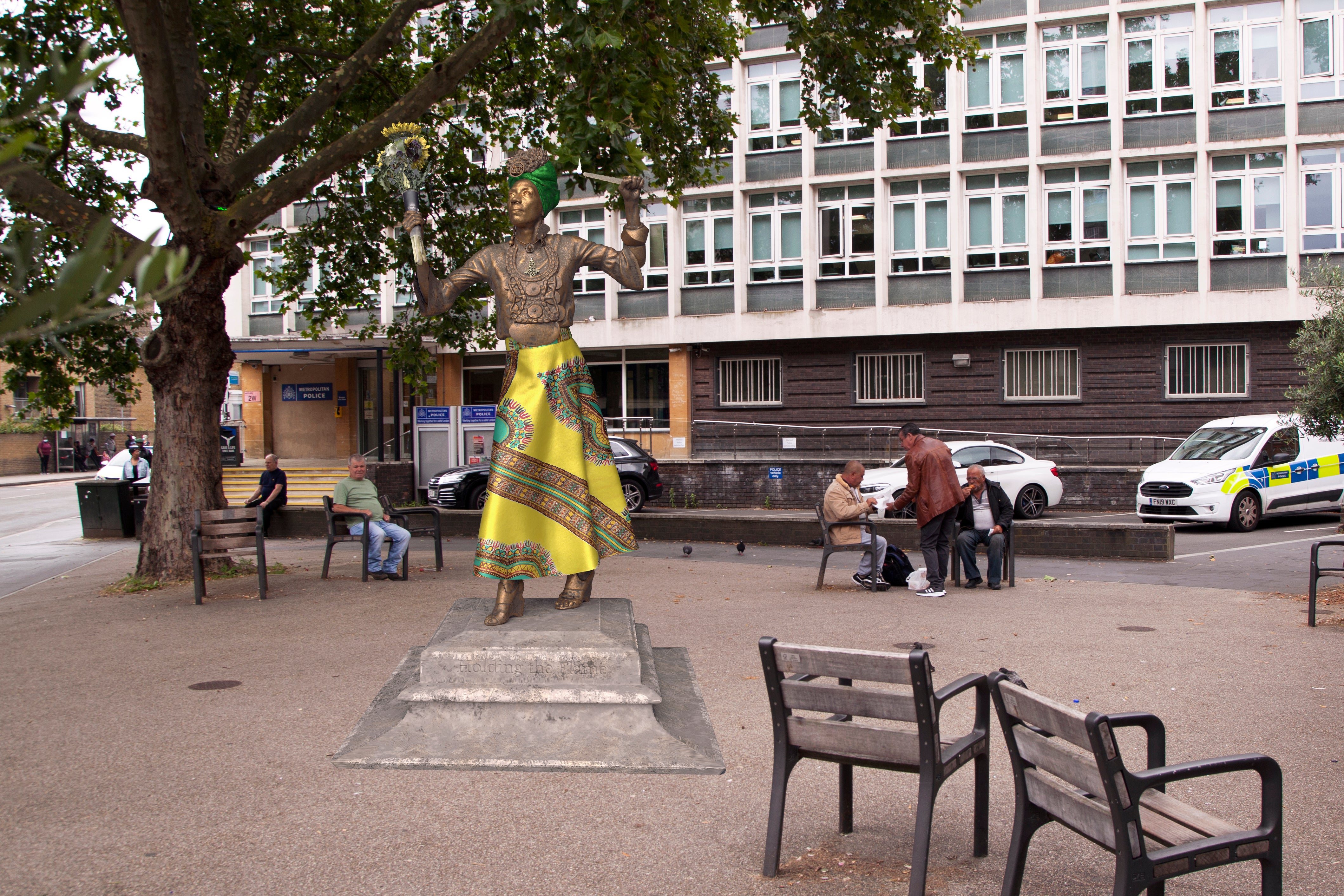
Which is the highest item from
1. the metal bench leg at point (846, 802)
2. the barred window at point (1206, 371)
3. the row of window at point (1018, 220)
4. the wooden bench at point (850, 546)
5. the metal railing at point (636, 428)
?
the row of window at point (1018, 220)

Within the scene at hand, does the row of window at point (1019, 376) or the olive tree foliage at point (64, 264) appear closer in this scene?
the olive tree foliage at point (64, 264)

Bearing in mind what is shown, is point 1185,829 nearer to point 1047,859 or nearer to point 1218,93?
point 1047,859

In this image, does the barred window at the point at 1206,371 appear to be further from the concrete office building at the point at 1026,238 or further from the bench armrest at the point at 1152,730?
the bench armrest at the point at 1152,730

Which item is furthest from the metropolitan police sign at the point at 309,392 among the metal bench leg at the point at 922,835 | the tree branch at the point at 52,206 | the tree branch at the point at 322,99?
the metal bench leg at the point at 922,835

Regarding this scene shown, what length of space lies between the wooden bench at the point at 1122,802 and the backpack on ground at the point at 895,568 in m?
8.28

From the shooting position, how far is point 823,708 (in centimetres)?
411

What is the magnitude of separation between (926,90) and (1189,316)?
13.3 metres

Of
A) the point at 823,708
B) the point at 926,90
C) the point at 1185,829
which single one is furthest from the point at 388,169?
the point at 926,90

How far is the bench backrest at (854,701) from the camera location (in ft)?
12.7

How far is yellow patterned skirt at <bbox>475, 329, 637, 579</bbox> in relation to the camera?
633cm

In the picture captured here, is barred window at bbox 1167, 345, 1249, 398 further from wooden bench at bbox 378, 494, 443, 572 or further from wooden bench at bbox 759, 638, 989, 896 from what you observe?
wooden bench at bbox 759, 638, 989, 896

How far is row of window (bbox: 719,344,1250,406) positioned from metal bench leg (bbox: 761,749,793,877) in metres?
23.8

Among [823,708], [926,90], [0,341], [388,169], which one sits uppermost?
[926,90]

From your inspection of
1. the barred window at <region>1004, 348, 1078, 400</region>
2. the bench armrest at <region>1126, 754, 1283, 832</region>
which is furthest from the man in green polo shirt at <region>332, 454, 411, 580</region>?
the barred window at <region>1004, 348, 1078, 400</region>
